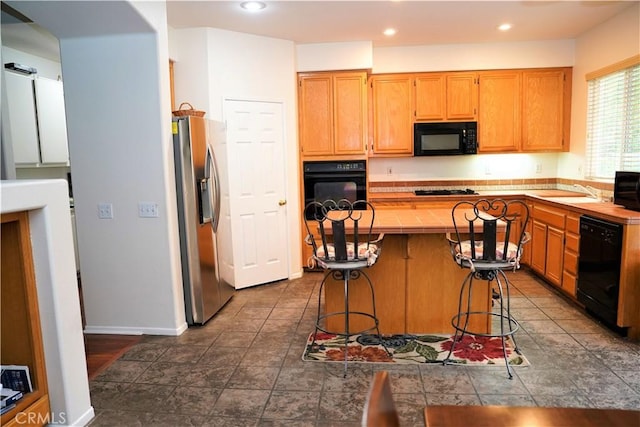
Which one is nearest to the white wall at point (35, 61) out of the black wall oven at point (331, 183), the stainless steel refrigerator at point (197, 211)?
the stainless steel refrigerator at point (197, 211)

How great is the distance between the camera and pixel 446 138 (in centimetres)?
514

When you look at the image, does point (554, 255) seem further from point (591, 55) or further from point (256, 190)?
point (256, 190)

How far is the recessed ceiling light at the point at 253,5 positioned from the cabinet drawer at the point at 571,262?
3.50 m

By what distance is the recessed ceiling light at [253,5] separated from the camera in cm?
356

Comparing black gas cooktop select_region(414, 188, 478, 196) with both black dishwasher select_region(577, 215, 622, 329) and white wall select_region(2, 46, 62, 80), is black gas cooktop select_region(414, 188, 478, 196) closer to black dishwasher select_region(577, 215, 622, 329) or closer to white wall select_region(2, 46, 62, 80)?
black dishwasher select_region(577, 215, 622, 329)

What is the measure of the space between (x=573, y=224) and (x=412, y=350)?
1.99 metres

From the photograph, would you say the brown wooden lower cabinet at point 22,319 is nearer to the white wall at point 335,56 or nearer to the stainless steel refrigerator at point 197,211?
the stainless steel refrigerator at point 197,211

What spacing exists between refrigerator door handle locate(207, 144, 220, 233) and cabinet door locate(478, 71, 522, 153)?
10.6 ft

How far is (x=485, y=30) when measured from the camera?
457 cm

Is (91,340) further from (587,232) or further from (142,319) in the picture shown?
(587,232)

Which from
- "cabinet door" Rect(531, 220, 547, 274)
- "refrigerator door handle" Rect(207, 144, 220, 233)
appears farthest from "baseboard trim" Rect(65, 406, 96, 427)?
"cabinet door" Rect(531, 220, 547, 274)

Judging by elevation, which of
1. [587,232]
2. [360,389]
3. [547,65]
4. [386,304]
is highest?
[547,65]

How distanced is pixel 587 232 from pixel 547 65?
2515mm

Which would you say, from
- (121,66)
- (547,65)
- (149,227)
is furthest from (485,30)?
(149,227)
